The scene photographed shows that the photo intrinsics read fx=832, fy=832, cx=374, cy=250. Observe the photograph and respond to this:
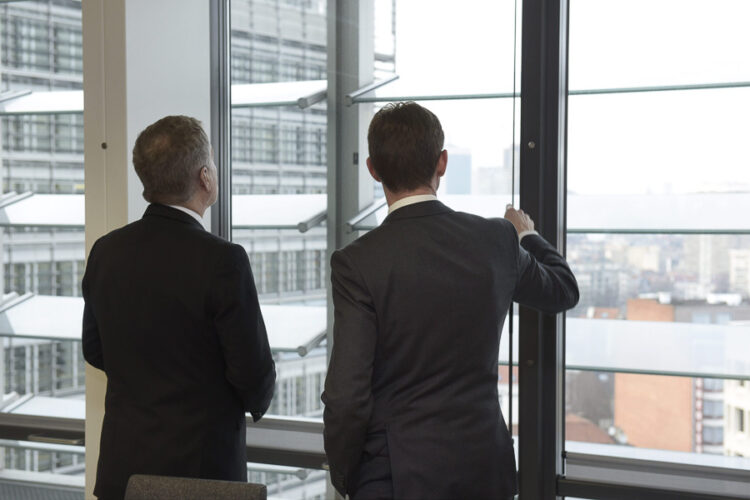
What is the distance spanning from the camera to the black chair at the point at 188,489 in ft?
5.82

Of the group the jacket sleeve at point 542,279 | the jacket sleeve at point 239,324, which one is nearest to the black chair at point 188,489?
the jacket sleeve at point 239,324

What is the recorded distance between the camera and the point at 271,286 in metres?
2.95

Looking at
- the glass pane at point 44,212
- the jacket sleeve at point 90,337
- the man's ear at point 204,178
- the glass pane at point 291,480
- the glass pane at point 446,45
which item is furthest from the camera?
the glass pane at point 44,212

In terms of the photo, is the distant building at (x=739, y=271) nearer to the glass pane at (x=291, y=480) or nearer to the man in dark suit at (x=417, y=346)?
the man in dark suit at (x=417, y=346)

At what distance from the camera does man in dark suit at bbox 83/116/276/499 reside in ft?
6.60

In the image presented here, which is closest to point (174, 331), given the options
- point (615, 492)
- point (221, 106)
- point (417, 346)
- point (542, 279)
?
point (417, 346)

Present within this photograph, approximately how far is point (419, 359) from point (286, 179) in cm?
123

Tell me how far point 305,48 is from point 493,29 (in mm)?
651

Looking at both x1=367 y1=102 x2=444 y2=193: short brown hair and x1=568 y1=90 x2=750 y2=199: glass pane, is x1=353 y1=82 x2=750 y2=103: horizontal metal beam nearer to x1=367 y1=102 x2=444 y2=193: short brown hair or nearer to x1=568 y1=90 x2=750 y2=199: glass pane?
x1=568 y1=90 x2=750 y2=199: glass pane

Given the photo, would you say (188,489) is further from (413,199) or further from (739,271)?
(739,271)

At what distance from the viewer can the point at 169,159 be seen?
2.06m

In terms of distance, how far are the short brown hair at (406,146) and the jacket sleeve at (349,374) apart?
220 millimetres

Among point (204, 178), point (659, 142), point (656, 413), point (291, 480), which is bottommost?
point (291, 480)

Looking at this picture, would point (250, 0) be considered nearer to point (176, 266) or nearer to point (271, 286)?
point (271, 286)
